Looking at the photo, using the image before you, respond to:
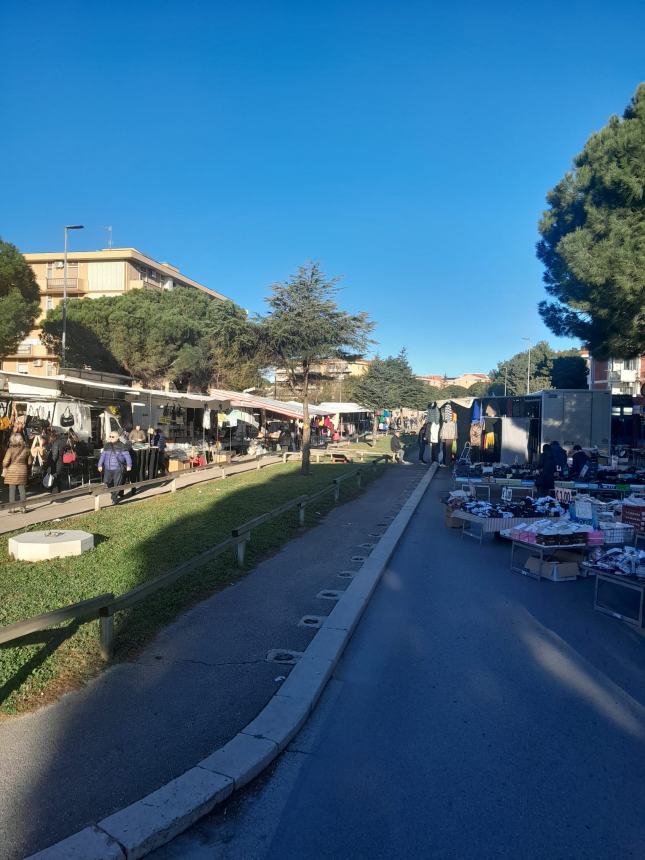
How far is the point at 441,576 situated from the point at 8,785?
5635 mm

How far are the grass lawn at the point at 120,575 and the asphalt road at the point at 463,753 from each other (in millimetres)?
1797

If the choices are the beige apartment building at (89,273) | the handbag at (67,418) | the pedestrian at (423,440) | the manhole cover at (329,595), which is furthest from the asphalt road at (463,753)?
the beige apartment building at (89,273)

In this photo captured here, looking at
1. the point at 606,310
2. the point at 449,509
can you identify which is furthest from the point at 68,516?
the point at 606,310

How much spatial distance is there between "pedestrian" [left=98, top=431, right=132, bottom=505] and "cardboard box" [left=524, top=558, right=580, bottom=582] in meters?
8.98

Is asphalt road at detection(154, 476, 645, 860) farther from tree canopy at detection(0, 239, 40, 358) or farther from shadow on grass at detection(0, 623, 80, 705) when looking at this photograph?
tree canopy at detection(0, 239, 40, 358)

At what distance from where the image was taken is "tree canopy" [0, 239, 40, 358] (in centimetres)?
2802

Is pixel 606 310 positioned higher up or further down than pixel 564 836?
higher up

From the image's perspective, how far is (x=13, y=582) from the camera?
21.2 ft

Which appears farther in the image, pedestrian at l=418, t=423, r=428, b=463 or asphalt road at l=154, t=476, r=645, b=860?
pedestrian at l=418, t=423, r=428, b=463

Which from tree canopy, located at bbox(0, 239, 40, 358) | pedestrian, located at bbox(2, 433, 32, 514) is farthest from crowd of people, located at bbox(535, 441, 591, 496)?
tree canopy, located at bbox(0, 239, 40, 358)

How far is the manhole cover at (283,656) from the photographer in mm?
4750

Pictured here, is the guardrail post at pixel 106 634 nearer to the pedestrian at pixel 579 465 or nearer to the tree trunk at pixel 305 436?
the pedestrian at pixel 579 465

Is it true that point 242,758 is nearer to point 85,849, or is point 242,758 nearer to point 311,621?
point 85,849

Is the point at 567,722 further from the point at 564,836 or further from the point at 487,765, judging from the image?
the point at 564,836
